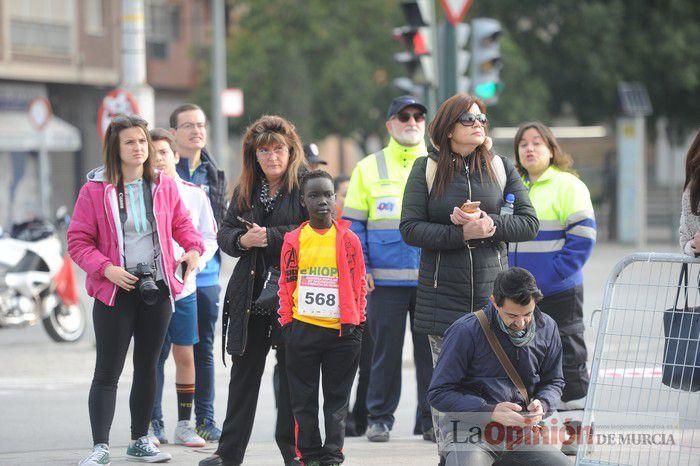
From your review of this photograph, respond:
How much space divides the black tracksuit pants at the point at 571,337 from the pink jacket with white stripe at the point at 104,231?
7.25ft

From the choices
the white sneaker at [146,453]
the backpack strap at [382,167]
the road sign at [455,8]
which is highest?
the road sign at [455,8]

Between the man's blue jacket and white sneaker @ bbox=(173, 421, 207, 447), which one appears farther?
white sneaker @ bbox=(173, 421, 207, 447)

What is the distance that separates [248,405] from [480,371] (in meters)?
1.48

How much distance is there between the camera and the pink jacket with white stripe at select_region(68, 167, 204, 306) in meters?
6.50

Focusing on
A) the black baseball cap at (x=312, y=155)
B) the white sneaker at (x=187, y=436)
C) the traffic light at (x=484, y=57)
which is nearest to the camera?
the white sneaker at (x=187, y=436)

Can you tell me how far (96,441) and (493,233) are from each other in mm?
2376

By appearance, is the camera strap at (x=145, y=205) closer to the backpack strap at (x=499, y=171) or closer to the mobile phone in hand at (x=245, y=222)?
the mobile phone in hand at (x=245, y=222)

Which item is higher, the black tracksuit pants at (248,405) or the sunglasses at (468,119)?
the sunglasses at (468,119)

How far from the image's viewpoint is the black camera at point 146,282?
645 cm

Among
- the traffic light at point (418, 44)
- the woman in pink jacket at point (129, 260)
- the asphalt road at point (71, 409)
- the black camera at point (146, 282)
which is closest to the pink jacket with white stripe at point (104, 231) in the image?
the woman in pink jacket at point (129, 260)

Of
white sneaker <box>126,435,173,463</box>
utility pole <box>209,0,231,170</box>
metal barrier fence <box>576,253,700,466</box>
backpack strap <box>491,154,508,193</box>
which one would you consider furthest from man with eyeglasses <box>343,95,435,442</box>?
utility pole <box>209,0,231,170</box>

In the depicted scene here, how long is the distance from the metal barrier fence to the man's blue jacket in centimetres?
26

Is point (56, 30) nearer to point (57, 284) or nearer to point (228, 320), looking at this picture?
point (57, 284)

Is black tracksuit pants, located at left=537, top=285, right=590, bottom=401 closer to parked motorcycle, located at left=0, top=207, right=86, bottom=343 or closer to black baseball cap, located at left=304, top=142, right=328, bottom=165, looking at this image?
black baseball cap, located at left=304, top=142, right=328, bottom=165
